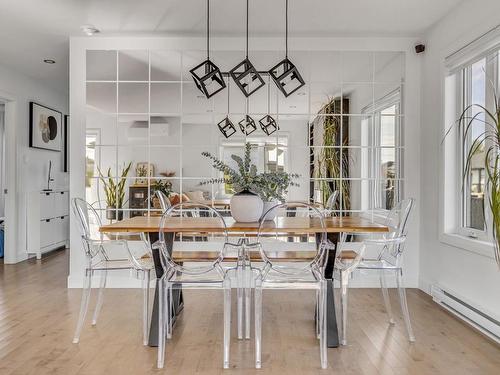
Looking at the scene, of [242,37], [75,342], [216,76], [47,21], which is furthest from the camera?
[242,37]

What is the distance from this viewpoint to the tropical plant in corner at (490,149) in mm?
2512

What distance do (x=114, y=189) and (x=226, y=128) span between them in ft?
4.27

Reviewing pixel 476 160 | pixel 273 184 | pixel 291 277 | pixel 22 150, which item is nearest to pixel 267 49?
pixel 273 184

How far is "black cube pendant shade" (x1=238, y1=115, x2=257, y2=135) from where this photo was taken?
175 inches

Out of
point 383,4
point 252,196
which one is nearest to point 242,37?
point 383,4

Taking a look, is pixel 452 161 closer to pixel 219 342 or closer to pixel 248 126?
pixel 248 126

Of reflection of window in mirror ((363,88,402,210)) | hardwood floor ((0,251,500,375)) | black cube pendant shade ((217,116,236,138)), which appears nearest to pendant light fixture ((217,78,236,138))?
black cube pendant shade ((217,116,236,138))

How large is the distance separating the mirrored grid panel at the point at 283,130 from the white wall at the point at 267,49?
7 centimetres

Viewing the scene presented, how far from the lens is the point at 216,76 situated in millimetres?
3141

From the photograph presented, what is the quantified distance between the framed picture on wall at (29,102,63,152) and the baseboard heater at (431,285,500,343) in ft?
17.5

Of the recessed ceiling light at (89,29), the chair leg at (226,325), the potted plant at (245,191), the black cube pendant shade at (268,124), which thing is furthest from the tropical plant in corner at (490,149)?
the recessed ceiling light at (89,29)

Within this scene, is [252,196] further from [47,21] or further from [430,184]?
[47,21]

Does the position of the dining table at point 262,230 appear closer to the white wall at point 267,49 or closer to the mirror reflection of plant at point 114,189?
the mirror reflection of plant at point 114,189

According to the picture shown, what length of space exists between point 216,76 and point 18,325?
229 centimetres
